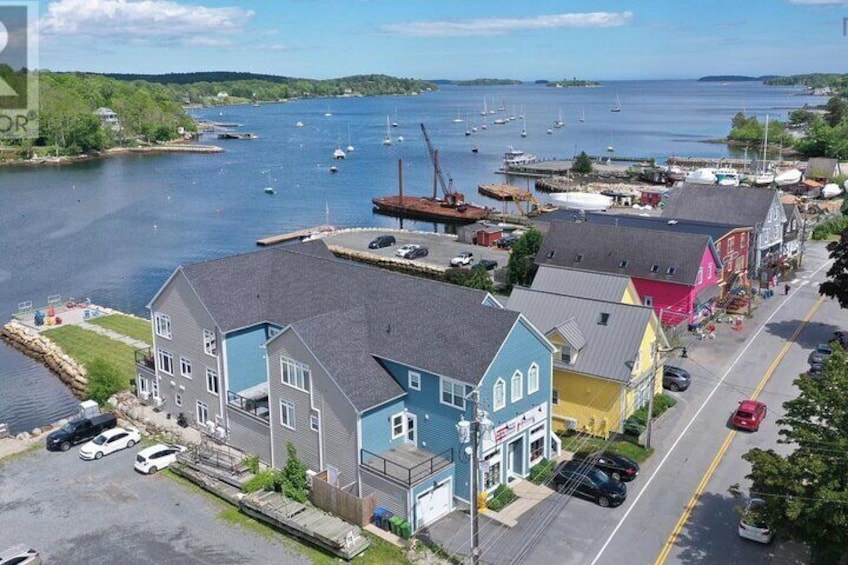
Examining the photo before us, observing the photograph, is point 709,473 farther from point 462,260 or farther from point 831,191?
point 831,191

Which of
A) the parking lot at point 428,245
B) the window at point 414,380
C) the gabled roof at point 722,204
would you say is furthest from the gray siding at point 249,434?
the gabled roof at point 722,204

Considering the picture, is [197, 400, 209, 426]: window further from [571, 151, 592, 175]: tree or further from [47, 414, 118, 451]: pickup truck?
[571, 151, 592, 175]: tree

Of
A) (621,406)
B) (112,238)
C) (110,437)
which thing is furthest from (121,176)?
(621,406)

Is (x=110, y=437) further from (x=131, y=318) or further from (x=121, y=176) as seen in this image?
(x=121, y=176)

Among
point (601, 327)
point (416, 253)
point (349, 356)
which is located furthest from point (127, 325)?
point (601, 327)

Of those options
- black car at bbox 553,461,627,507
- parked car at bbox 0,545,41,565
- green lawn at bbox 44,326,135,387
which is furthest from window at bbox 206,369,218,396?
black car at bbox 553,461,627,507
